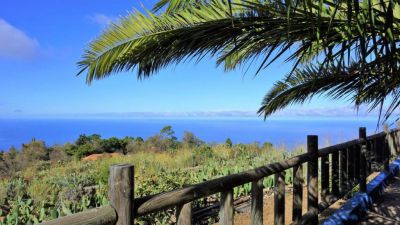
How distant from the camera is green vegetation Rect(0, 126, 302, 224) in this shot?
5621 mm

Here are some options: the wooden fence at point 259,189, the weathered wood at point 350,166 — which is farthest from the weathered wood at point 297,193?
the weathered wood at point 350,166

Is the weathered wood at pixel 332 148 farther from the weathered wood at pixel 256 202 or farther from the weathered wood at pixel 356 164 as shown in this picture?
the weathered wood at pixel 256 202

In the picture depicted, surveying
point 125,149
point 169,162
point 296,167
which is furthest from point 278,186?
point 125,149

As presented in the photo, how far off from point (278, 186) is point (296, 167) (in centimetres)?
40

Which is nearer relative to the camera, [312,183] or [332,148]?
[312,183]

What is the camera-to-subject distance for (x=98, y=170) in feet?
33.6

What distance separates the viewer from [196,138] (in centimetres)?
2203

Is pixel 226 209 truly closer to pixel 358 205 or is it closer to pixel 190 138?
pixel 358 205

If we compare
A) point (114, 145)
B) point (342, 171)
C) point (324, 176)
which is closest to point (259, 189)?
point (324, 176)

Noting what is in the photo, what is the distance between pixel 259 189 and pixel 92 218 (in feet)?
5.43

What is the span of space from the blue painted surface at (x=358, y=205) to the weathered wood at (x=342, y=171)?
0.19 m

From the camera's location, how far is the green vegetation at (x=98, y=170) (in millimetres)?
5621

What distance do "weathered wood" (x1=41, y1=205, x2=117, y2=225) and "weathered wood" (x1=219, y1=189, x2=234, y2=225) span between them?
3.33 feet

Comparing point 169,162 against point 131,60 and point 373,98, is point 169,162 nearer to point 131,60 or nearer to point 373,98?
point 373,98
